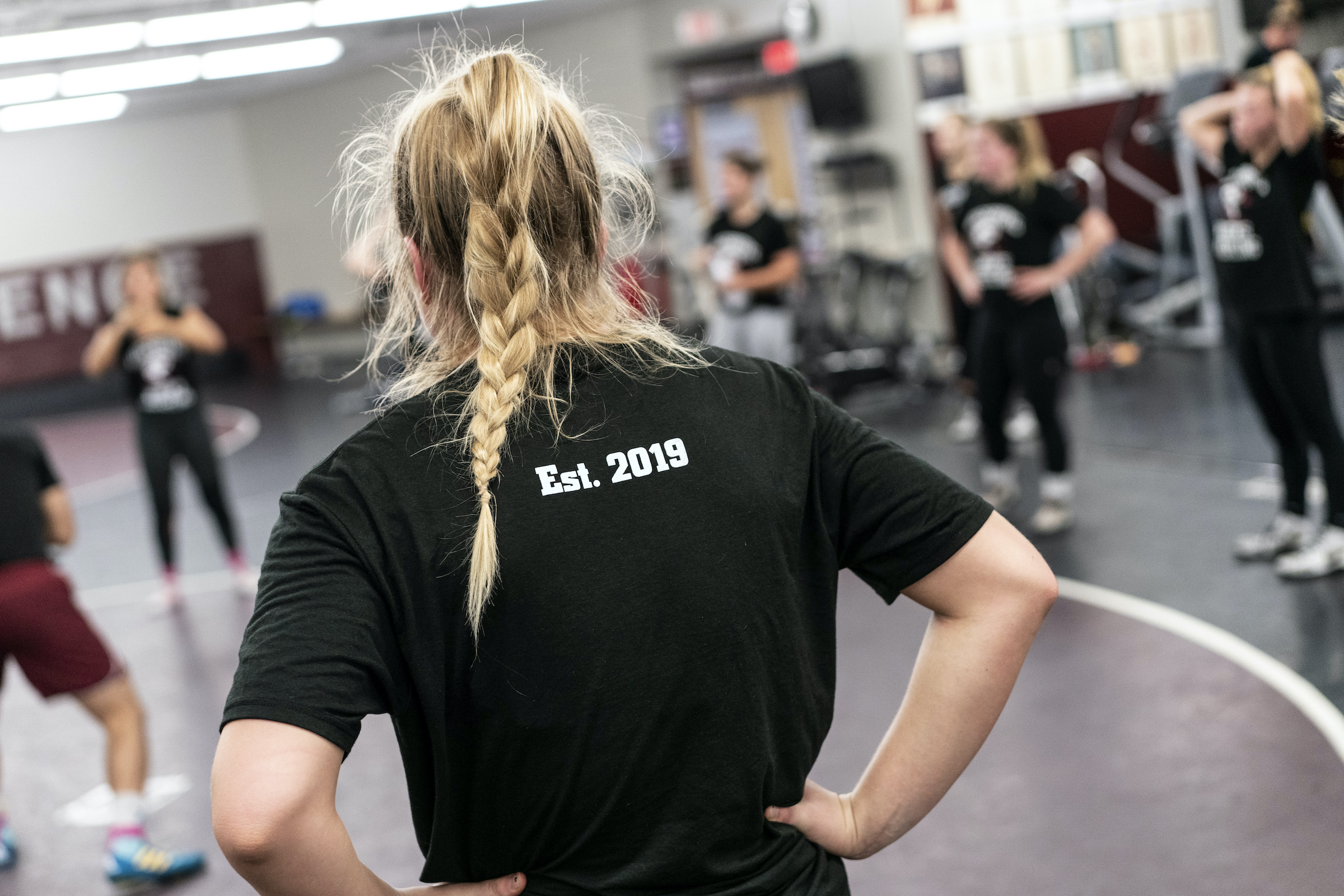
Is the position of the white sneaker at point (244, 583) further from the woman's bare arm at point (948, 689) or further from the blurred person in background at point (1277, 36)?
the woman's bare arm at point (948, 689)

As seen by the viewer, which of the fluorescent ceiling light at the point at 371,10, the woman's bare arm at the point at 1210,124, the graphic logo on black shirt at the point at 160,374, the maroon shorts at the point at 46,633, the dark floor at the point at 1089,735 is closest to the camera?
the dark floor at the point at 1089,735

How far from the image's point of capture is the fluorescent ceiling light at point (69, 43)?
10062 mm

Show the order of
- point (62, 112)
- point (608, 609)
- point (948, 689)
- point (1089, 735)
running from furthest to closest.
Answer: point (62, 112), point (1089, 735), point (948, 689), point (608, 609)

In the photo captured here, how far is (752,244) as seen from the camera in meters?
6.64

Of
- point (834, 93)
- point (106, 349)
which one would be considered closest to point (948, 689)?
point (106, 349)

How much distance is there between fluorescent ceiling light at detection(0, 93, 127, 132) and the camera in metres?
14.2

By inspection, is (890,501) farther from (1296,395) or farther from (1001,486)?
(1001,486)

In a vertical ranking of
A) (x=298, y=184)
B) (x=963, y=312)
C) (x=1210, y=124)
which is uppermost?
(x=298, y=184)

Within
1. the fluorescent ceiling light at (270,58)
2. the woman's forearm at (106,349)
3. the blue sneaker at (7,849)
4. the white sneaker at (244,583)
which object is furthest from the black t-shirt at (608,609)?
the fluorescent ceiling light at (270,58)

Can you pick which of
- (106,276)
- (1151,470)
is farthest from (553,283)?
(106,276)

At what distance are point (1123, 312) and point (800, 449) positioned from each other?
9.27 m

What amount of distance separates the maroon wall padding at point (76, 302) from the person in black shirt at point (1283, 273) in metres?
14.8

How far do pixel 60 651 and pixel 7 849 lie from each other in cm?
70

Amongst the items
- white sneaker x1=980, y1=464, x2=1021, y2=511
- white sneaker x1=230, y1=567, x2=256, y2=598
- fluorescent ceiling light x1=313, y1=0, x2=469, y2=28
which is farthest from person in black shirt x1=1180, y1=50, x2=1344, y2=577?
fluorescent ceiling light x1=313, y1=0, x2=469, y2=28
